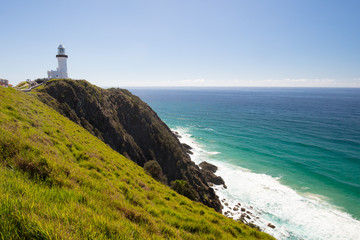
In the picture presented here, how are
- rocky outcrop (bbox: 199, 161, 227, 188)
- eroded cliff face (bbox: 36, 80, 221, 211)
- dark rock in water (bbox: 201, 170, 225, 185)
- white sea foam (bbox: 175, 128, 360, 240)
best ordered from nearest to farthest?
white sea foam (bbox: 175, 128, 360, 240) < eroded cliff face (bbox: 36, 80, 221, 211) < dark rock in water (bbox: 201, 170, 225, 185) < rocky outcrop (bbox: 199, 161, 227, 188)

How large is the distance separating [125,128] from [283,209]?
131ft

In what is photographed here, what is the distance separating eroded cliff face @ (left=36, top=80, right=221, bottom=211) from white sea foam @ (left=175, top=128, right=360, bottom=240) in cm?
725

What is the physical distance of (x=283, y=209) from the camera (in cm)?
3469

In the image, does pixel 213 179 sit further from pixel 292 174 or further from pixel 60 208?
Result: pixel 60 208

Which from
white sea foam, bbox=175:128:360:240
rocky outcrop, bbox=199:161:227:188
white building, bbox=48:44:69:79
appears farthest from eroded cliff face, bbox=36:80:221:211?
white building, bbox=48:44:69:79

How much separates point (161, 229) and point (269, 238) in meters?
9.94

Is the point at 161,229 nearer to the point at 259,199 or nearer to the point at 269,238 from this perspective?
the point at 269,238

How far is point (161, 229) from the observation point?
244 inches

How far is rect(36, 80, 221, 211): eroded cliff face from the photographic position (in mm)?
34981

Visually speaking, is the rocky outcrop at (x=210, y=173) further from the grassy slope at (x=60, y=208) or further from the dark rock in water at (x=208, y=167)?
the grassy slope at (x=60, y=208)

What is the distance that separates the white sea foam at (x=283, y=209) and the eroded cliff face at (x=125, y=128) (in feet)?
23.8

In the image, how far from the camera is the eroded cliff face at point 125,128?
34981 millimetres

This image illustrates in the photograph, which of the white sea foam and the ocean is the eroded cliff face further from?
the ocean

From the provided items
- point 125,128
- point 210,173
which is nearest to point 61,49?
point 125,128
